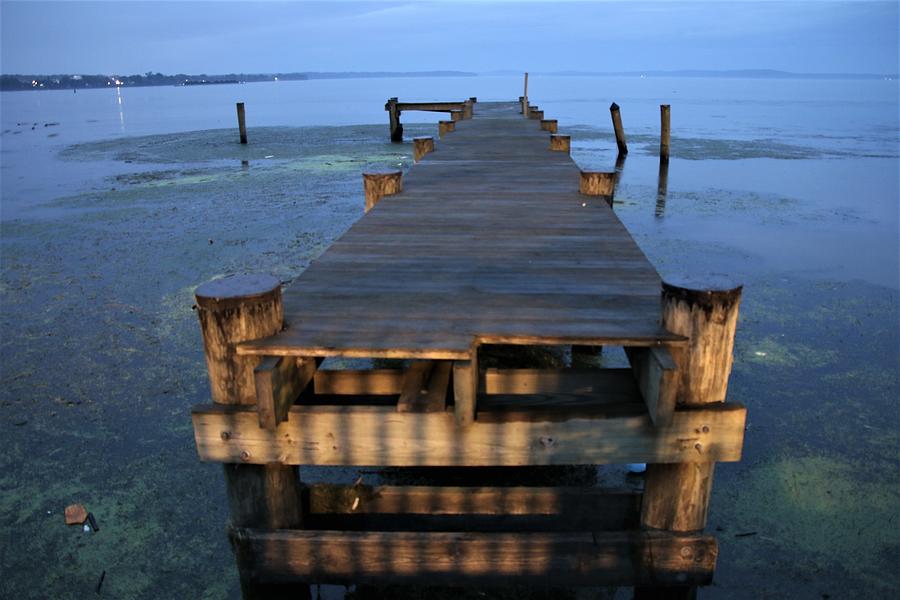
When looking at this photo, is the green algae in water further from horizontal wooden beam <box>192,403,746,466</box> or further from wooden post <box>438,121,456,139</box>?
wooden post <box>438,121,456,139</box>

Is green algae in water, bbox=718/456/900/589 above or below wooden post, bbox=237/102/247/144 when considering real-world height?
below

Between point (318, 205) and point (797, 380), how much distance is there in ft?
36.8

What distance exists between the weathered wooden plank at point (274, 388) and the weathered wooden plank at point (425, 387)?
1.73 ft

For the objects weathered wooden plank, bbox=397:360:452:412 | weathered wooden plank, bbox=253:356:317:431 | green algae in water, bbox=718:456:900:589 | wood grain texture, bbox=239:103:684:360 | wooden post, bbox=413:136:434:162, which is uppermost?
wooden post, bbox=413:136:434:162

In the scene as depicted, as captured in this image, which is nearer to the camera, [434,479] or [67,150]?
[434,479]

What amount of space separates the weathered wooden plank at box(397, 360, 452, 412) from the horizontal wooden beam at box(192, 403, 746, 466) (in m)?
0.05

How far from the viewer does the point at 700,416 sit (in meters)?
2.99

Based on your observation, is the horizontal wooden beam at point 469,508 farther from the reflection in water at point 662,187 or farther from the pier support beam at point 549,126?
the pier support beam at point 549,126

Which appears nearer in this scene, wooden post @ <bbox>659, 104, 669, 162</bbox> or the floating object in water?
the floating object in water

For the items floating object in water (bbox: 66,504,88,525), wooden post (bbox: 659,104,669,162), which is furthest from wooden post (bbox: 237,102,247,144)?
floating object in water (bbox: 66,504,88,525)

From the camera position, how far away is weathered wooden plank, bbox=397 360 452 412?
10.1ft

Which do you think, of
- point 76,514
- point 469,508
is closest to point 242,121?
point 76,514

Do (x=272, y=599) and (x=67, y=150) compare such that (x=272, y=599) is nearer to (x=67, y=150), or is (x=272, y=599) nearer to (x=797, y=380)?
(x=797, y=380)

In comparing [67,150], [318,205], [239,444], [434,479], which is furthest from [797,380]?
[67,150]
